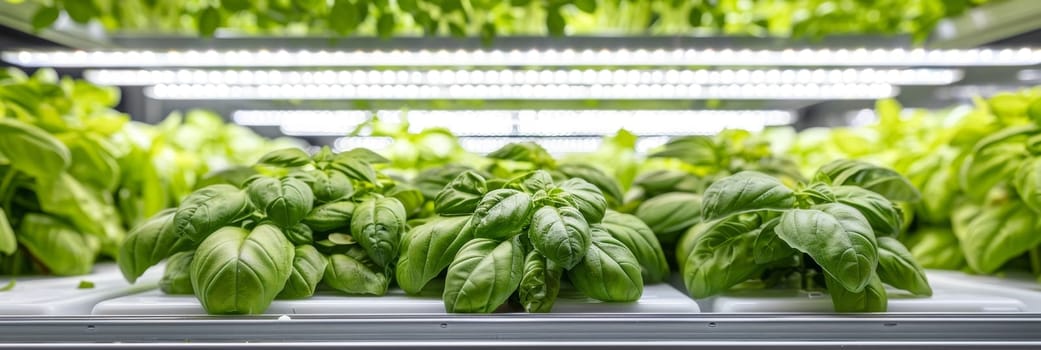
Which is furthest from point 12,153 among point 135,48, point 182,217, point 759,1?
point 759,1

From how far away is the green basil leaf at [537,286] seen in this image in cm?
76

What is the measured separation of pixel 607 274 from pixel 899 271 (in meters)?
0.32

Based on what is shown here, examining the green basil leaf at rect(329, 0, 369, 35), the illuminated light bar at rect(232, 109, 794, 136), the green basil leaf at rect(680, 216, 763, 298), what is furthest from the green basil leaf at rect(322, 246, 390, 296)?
Answer: the illuminated light bar at rect(232, 109, 794, 136)

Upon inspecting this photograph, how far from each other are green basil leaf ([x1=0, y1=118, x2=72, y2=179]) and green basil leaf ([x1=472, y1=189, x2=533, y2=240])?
2.02ft

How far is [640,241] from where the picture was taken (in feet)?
2.94

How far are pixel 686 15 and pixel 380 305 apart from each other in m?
1.09

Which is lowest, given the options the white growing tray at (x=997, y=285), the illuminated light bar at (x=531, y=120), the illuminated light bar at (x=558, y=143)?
the illuminated light bar at (x=558, y=143)

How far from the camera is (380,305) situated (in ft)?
2.66

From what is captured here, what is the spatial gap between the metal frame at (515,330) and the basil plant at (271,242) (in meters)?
0.05

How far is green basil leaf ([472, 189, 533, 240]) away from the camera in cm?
77

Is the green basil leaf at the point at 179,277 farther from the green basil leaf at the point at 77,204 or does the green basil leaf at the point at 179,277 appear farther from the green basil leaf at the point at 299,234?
the green basil leaf at the point at 77,204

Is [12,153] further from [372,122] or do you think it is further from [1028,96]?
[1028,96]

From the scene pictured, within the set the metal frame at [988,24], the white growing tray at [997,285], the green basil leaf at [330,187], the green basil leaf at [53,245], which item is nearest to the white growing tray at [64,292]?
the green basil leaf at [53,245]

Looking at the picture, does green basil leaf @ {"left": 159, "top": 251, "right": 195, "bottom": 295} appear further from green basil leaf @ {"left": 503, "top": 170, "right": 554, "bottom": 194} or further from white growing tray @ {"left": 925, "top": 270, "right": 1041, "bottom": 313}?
white growing tray @ {"left": 925, "top": 270, "right": 1041, "bottom": 313}
